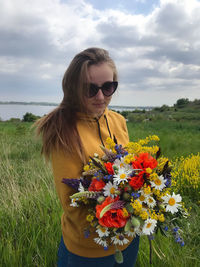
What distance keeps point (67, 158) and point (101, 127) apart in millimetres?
466

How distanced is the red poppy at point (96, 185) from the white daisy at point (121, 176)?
0.29ft

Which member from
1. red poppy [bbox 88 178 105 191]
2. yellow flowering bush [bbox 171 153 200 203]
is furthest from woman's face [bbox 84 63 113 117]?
yellow flowering bush [bbox 171 153 200 203]

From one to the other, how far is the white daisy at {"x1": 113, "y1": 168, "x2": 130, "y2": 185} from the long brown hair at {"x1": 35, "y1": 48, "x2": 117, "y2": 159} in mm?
318

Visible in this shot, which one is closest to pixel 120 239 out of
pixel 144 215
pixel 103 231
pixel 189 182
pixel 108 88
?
pixel 103 231

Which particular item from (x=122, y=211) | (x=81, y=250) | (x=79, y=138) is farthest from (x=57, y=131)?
(x=81, y=250)

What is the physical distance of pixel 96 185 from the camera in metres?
1.15

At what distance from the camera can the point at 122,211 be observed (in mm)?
1089

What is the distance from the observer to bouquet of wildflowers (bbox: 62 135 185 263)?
108 cm

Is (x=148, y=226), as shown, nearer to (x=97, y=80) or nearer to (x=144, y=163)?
(x=144, y=163)

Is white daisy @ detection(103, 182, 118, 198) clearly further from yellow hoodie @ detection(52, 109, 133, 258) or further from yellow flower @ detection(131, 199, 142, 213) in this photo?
yellow hoodie @ detection(52, 109, 133, 258)

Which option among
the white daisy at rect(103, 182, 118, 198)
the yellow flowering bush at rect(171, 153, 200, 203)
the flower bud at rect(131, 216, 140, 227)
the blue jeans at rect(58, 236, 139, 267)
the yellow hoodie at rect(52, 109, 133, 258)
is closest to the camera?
the flower bud at rect(131, 216, 140, 227)

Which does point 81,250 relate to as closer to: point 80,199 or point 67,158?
point 80,199

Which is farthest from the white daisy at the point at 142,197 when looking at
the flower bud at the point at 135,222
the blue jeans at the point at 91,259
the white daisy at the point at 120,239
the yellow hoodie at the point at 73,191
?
the blue jeans at the point at 91,259

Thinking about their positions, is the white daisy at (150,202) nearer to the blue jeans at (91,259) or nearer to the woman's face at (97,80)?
the blue jeans at (91,259)
